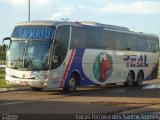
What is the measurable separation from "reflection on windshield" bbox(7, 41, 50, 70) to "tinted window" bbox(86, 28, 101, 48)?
11.5 ft

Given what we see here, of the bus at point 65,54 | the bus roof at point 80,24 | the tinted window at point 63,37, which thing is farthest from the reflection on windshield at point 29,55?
the bus roof at point 80,24

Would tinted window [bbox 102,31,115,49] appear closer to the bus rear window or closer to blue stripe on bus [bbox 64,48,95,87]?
blue stripe on bus [bbox 64,48,95,87]

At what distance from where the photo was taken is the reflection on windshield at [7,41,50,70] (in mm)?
22750

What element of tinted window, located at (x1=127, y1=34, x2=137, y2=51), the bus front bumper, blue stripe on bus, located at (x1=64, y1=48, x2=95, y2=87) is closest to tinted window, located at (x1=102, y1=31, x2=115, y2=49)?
tinted window, located at (x1=127, y1=34, x2=137, y2=51)

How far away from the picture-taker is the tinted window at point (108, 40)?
1077 inches

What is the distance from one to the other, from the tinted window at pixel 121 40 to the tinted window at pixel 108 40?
53 cm

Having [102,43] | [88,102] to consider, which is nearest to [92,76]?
[102,43]

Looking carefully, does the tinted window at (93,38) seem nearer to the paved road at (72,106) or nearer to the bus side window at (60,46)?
the bus side window at (60,46)

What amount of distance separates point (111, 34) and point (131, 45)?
2.85 m

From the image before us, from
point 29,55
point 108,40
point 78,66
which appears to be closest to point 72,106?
point 29,55

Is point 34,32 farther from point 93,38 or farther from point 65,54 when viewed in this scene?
point 93,38

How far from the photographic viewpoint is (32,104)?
18.2 metres

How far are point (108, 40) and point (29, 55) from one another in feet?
20.4

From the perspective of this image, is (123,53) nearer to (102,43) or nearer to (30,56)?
(102,43)
